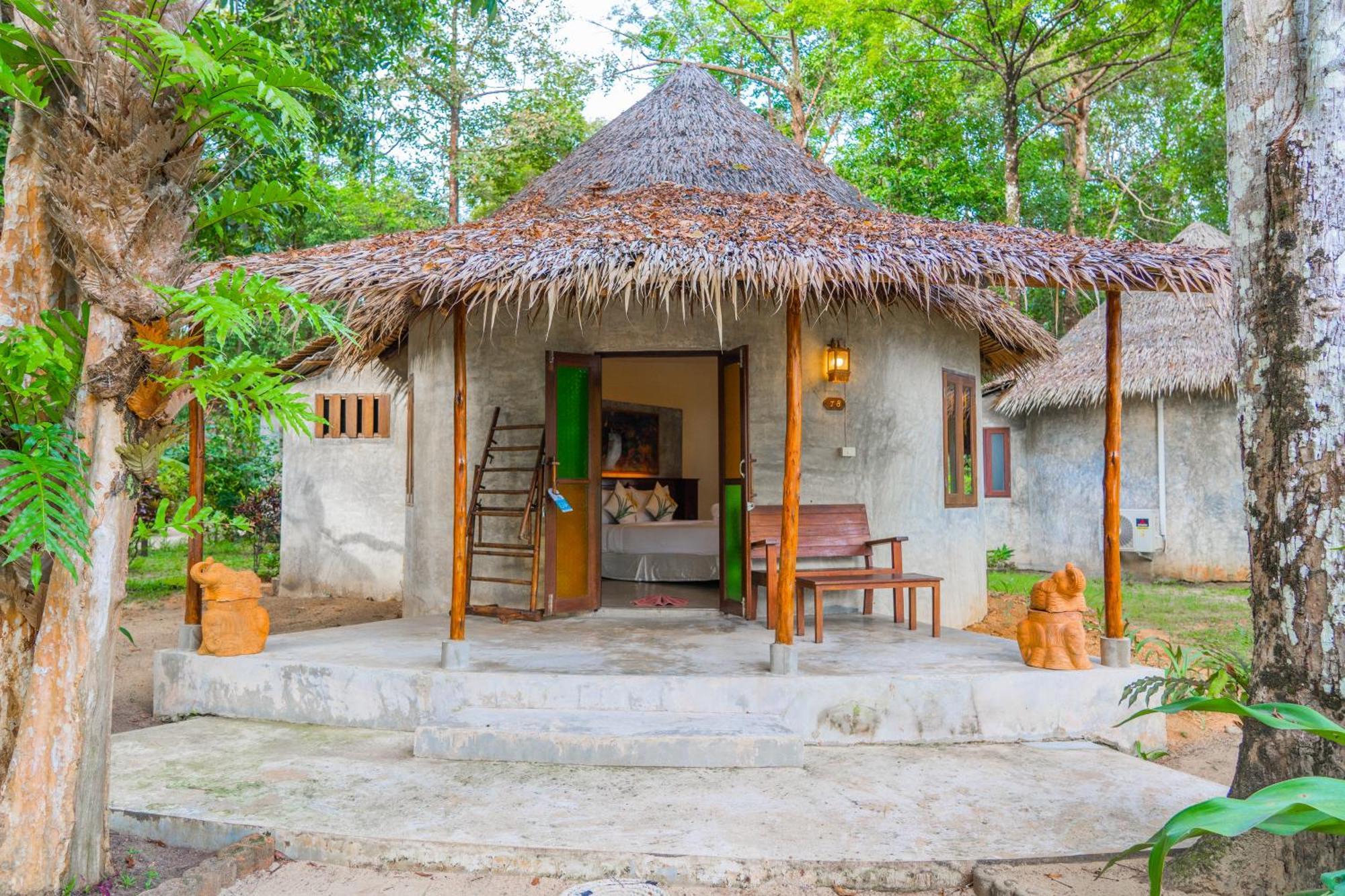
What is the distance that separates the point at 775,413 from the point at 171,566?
33.9ft

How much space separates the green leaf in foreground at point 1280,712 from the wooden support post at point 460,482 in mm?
3784

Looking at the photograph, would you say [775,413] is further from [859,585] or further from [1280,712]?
[1280,712]

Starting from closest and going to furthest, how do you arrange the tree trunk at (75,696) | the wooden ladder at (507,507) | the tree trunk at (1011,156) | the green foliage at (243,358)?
the green foliage at (243,358)
the tree trunk at (75,696)
the wooden ladder at (507,507)
the tree trunk at (1011,156)

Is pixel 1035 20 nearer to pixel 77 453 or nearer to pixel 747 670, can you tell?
pixel 747 670

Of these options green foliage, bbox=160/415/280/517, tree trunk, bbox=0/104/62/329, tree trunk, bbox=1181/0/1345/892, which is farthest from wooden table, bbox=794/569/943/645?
green foliage, bbox=160/415/280/517

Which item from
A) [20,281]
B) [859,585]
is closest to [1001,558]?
[859,585]

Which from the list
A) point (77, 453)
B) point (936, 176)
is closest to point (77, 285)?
point (77, 453)

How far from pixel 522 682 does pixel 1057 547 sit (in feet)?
32.7

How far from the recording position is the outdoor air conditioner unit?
454 inches

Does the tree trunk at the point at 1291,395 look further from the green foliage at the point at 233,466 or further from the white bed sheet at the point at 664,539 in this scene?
the green foliage at the point at 233,466

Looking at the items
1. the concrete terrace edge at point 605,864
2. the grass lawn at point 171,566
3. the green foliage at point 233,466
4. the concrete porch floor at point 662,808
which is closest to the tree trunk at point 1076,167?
the green foliage at point 233,466

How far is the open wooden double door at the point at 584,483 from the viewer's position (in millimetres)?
6582

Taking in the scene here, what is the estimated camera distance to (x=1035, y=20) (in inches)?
597

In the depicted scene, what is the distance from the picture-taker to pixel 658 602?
278 inches
